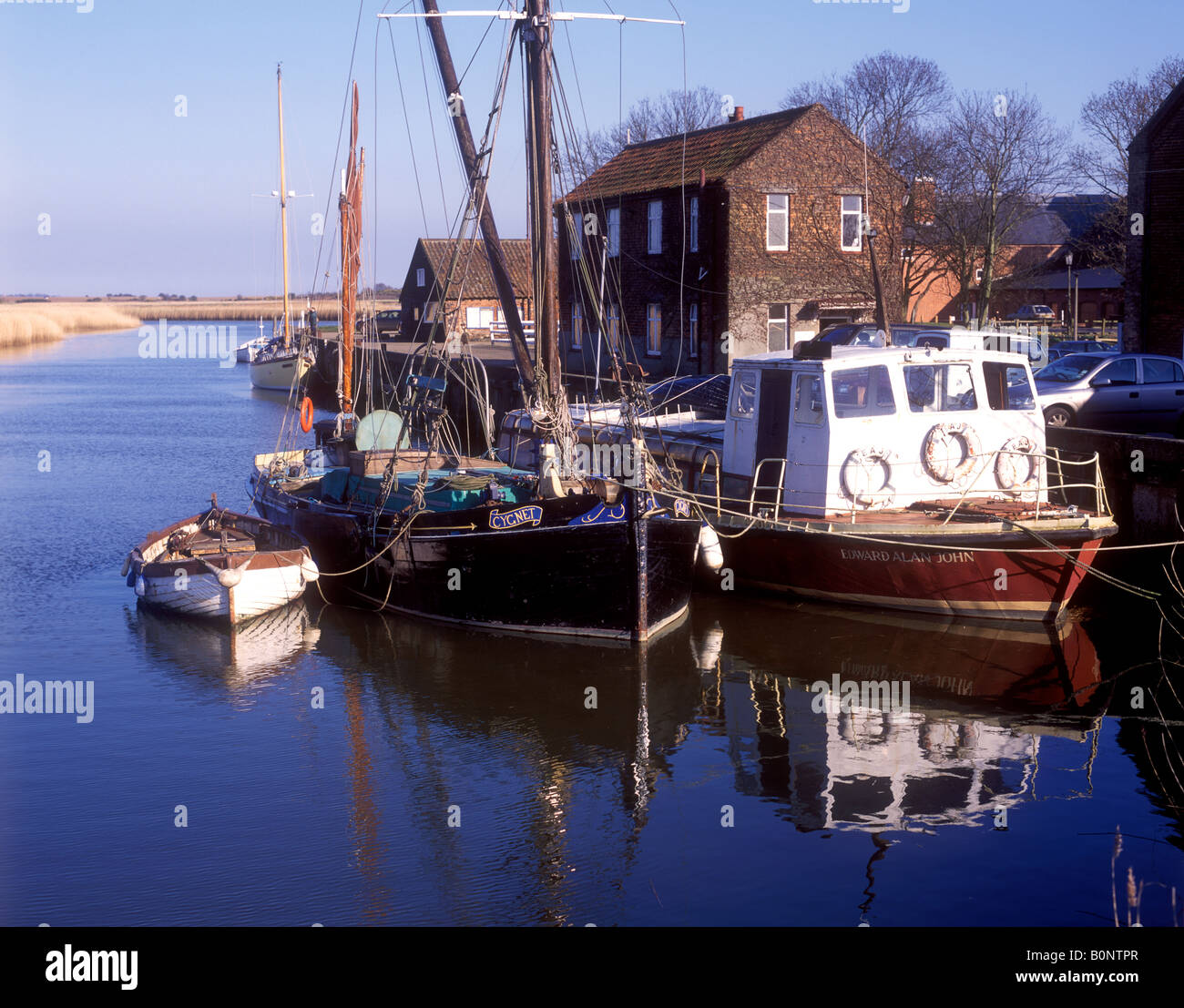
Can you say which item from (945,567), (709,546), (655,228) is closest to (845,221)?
(655,228)

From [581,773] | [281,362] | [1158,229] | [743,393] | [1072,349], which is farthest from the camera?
[281,362]

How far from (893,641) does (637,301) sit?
25053 mm

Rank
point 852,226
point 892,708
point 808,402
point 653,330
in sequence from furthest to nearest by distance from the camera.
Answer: point 653,330
point 852,226
point 808,402
point 892,708

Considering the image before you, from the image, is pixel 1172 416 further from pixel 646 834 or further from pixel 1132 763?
pixel 646 834

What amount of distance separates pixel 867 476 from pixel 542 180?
5929mm

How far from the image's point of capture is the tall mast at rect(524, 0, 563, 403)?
16000 millimetres

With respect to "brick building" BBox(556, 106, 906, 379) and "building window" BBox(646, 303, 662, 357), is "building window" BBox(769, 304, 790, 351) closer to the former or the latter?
"brick building" BBox(556, 106, 906, 379)

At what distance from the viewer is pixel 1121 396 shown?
74.3 feet

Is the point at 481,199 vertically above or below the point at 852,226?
below

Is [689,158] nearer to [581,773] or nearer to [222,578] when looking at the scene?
[222,578]

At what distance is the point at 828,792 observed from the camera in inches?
447

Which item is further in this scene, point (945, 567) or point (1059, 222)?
point (1059, 222)

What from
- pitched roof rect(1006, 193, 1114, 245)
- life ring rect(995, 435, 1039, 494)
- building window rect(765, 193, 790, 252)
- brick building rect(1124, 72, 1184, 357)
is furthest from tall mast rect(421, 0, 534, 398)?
pitched roof rect(1006, 193, 1114, 245)
